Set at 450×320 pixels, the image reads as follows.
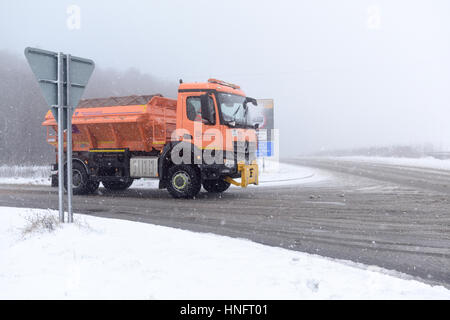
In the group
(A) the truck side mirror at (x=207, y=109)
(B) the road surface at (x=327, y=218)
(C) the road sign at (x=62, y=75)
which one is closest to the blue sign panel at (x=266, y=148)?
(B) the road surface at (x=327, y=218)

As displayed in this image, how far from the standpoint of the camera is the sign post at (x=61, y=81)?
5820 millimetres

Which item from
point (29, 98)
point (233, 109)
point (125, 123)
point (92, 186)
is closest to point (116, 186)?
point (92, 186)

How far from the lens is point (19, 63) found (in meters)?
73.8

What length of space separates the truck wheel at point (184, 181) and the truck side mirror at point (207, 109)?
1.56 meters

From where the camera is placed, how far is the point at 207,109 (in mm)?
10891

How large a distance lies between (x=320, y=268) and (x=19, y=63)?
82.0 metres

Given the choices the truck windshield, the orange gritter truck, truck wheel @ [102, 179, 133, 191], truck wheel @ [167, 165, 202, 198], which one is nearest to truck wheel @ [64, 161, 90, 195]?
the orange gritter truck

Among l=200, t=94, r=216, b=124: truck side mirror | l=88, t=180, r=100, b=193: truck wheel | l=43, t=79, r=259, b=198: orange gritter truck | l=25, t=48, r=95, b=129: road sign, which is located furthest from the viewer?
l=88, t=180, r=100, b=193: truck wheel

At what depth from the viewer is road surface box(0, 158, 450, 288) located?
5.36 metres

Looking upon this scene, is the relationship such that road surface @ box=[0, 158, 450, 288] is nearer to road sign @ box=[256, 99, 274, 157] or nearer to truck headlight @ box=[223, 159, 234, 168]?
truck headlight @ box=[223, 159, 234, 168]

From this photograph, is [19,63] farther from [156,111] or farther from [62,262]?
[62,262]

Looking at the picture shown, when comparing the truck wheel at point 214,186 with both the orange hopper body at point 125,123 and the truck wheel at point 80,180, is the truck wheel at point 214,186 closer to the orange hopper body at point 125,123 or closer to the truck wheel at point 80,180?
the orange hopper body at point 125,123

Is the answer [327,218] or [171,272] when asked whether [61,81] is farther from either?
[327,218]
